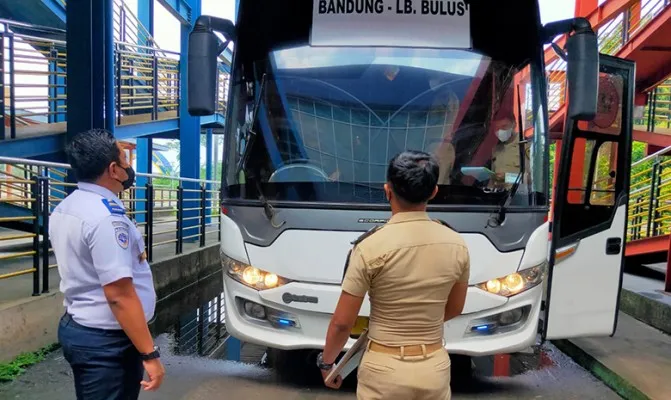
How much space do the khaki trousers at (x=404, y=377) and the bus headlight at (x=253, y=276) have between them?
1.61m

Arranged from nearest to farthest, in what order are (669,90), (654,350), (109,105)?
(654,350) → (109,105) → (669,90)

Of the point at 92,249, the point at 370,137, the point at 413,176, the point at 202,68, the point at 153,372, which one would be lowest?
the point at 153,372

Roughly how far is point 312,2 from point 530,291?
2.64 metres

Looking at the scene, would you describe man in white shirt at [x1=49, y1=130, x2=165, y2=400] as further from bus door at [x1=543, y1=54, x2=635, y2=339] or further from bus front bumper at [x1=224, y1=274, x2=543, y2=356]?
bus door at [x1=543, y1=54, x2=635, y2=339]

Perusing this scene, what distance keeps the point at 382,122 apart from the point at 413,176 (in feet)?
6.34

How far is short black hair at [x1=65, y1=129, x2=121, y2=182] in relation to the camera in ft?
6.81

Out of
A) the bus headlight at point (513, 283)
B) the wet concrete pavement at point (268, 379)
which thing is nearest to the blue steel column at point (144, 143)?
the wet concrete pavement at point (268, 379)

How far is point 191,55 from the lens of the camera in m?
3.86

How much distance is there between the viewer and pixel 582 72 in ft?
12.1

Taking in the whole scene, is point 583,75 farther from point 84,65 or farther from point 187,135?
point 187,135

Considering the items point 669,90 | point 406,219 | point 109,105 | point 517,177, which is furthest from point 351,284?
point 669,90

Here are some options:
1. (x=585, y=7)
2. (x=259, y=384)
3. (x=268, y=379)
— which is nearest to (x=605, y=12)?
(x=585, y=7)

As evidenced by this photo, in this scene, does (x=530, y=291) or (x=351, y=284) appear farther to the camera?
(x=530, y=291)

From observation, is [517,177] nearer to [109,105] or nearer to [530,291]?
[530,291]
